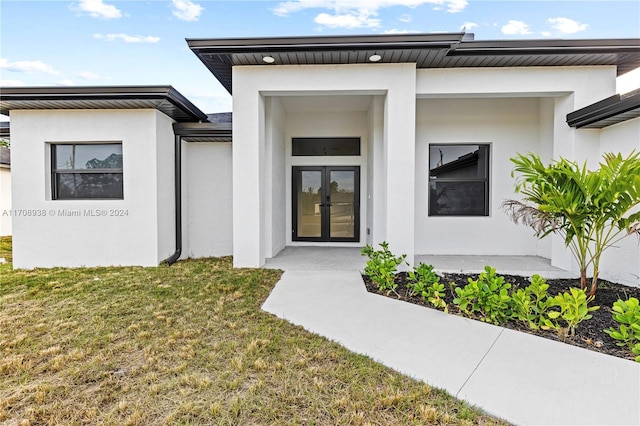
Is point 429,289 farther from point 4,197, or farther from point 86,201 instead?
point 4,197

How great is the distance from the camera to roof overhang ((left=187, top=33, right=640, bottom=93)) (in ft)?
15.1

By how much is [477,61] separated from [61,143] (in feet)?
25.6

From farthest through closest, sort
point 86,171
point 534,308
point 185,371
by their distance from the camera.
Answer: point 86,171 → point 534,308 → point 185,371

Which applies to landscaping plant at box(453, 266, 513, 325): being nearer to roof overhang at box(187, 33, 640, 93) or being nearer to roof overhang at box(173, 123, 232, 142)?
roof overhang at box(187, 33, 640, 93)

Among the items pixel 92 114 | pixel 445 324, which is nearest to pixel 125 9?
pixel 92 114

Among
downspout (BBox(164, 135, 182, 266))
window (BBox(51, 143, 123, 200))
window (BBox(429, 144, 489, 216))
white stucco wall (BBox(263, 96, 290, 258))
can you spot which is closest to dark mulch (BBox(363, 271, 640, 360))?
window (BBox(429, 144, 489, 216))

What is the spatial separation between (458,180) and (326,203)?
327cm

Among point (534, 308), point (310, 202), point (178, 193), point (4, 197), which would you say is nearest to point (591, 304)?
point (534, 308)

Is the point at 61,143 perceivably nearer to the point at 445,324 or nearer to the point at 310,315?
the point at 310,315

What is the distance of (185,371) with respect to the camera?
7.80 ft

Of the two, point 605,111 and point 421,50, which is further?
point 421,50

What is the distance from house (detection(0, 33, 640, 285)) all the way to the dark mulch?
67 cm

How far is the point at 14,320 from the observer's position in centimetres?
333

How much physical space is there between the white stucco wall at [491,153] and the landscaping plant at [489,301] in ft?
11.9
